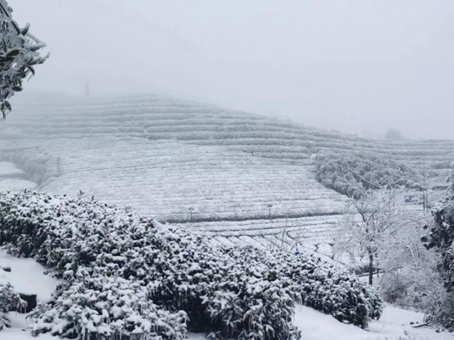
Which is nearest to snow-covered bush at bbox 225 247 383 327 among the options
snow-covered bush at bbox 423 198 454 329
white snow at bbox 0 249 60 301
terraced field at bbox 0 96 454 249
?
snow-covered bush at bbox 423 198 454 329

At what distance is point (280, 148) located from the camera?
52.3 meters

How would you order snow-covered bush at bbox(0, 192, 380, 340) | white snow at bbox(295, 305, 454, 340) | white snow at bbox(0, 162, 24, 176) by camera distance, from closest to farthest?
1. snow-covered bush at bbox(0, 192, 380, 340)
2. white snow at bbox(295, 305, 454, 340)
3. white snow at bbox(0, 162, 24, 176)

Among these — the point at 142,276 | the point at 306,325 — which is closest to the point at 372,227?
the point at 306,325

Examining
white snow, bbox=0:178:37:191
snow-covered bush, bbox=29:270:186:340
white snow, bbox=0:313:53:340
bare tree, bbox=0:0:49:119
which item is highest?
bare tree, bbox=0:0:49:119

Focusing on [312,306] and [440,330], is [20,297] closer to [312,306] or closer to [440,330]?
[312,306]

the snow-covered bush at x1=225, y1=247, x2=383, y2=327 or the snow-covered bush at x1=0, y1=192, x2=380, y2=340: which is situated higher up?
the snow-covered bush at x1=0, y1=192, x2=380, y2=340

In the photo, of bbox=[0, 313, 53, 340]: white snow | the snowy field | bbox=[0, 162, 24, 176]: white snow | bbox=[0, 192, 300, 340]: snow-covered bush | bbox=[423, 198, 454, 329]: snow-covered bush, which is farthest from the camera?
bbox=[0, 162, 24, 176]: white snow

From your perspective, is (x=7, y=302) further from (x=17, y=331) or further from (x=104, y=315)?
(x=104, y=315)

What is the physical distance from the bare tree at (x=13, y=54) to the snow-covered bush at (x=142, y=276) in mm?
2849

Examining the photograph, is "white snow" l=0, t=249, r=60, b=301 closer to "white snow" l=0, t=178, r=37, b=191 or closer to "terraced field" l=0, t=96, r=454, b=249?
"terraced field" l=0, t=96, r=454, b=249

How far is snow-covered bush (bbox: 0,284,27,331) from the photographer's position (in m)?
6.39

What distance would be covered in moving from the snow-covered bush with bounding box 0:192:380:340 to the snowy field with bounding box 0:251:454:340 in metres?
0.26

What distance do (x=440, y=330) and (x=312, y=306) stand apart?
361 cm

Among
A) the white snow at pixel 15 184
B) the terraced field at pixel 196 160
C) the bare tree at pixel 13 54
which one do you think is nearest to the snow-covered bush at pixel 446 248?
the bare tree at pixel 13 54
